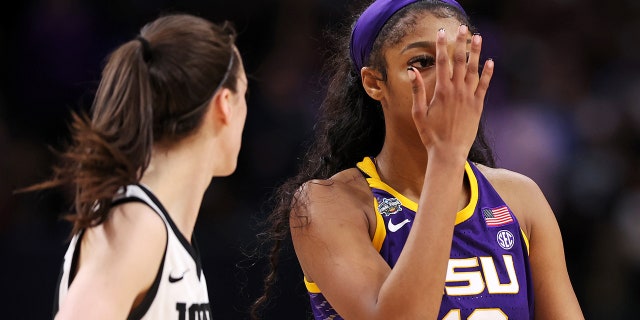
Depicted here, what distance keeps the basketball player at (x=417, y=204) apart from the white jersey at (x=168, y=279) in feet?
1.92

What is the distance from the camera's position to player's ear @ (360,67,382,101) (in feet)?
10.3

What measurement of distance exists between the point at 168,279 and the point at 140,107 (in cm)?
43

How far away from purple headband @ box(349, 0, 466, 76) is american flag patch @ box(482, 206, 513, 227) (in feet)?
2.20

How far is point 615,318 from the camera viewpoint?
579cm

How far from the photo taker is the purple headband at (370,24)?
308cm

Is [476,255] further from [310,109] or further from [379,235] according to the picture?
[310,109]

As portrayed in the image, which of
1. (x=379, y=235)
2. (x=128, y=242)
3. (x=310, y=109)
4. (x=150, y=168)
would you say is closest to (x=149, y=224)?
(x=128, y=242)

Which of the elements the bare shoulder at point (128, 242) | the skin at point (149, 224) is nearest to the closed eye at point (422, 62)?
the skin at point (149, 224)

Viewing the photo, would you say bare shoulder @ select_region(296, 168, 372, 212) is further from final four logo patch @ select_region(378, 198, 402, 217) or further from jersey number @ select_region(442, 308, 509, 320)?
jersey number @ select_region(442, 308, 509, 320)

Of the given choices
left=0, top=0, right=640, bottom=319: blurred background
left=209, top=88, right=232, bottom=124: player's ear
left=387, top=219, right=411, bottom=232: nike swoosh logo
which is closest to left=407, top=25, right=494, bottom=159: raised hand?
left=387, top=219, right=411, bottom=232: nike swoosh logo

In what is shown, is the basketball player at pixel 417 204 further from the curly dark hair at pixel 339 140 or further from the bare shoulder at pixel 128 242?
the bare shoulder at pixel 128 242

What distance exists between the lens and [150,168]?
232 cm

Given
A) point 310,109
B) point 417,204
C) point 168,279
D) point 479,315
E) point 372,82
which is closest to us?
point 168,279

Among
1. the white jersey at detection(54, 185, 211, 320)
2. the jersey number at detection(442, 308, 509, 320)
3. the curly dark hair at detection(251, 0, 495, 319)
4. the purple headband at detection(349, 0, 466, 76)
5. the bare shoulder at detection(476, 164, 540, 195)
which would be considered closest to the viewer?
the white jersey at detection(54, 185, 211, 320)
